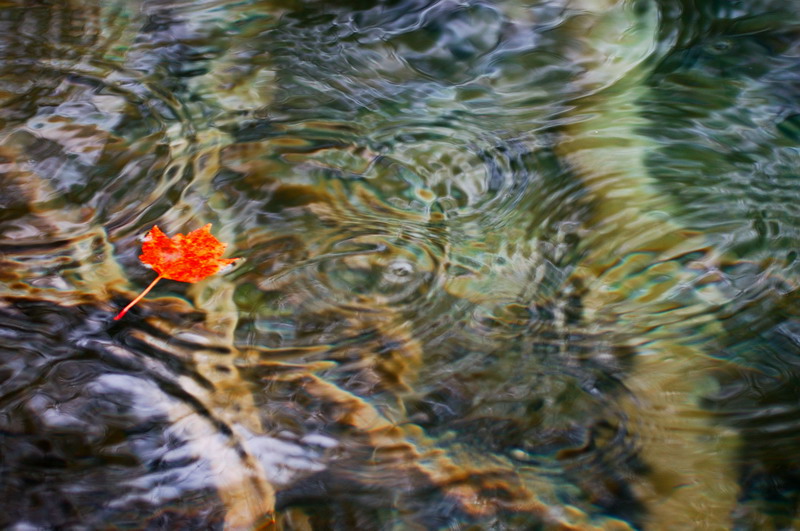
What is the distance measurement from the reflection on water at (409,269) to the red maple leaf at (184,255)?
42mm

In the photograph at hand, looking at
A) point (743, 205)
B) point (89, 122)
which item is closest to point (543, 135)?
point (743, 205)

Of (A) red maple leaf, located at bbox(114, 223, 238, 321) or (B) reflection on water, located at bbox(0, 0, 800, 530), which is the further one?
(A) red maple leaf, located at bbox(114, 223, 238, 321)

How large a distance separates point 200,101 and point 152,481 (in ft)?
5.09

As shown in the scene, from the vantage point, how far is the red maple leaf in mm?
2074

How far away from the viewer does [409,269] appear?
2.11m

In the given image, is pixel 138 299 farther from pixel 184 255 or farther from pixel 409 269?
pixel 409 269

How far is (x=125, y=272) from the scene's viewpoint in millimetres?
2084

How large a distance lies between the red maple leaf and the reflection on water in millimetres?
42

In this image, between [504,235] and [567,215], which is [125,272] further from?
[567,215]

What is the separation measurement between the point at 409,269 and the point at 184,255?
691mm

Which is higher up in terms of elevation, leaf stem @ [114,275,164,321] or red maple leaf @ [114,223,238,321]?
red maple leaf @ [114,223,238,321]

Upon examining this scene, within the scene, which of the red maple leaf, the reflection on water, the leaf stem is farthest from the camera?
the red maple leaf

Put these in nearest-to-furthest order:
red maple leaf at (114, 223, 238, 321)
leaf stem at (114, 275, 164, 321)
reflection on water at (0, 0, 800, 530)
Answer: reflection on water at (0, 0, 800, 530) < leaf stem at (114, 275, 164, 321) < red maple leaf at (114, 223, 238, 321)

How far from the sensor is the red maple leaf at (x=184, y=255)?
6.81 feet
